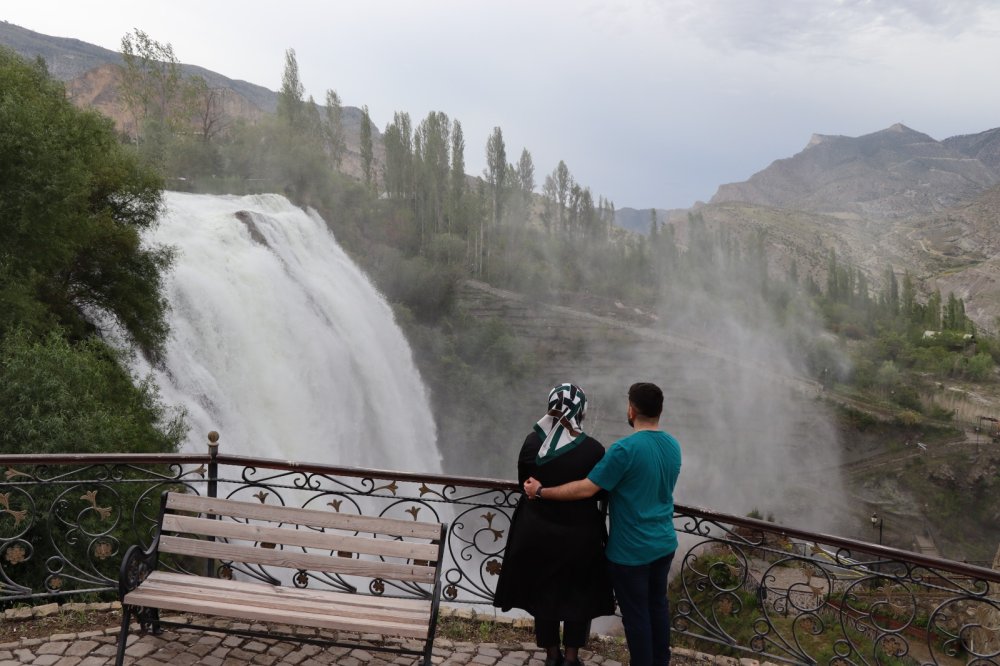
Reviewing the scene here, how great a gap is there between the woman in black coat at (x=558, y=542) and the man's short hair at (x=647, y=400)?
0.26m

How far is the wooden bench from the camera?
3.17 metres

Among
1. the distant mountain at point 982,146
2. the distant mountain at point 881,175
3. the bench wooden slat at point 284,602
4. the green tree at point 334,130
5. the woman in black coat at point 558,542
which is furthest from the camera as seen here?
the distant mountain at point 982,146

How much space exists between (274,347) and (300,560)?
13.6 metres

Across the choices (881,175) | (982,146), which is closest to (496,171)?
(881,175)

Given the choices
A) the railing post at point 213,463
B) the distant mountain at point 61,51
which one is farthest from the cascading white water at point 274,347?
the distant mountain at point 61,51

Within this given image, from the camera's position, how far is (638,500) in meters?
3.05

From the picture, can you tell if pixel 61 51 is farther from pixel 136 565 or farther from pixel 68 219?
pixel 136 565

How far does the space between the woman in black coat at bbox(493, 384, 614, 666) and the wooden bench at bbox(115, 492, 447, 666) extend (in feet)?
1.46

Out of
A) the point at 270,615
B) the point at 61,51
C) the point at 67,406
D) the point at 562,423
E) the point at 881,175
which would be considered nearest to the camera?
the point at 562,423

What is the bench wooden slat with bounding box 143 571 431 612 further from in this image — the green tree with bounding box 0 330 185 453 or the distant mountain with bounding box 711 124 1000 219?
the distant mountain with bounding box 711 124 1000 219

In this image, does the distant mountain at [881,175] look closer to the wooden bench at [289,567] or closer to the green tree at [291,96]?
the green tree at [291,96]

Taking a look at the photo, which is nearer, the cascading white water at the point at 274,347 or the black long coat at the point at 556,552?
the black long coat at the point at 556,552

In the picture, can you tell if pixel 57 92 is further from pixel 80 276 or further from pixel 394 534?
pixel 394 534

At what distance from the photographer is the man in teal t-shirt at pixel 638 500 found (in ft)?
9.81
